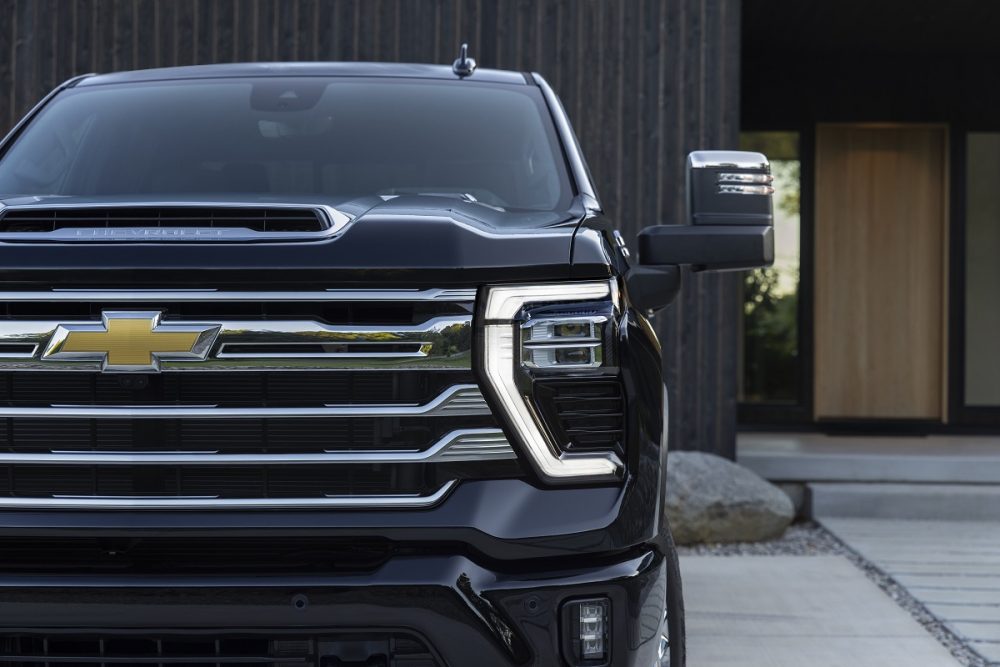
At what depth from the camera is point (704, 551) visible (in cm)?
652

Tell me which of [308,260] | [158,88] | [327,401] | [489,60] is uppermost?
[489,60]

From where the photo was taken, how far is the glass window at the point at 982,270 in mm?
10125

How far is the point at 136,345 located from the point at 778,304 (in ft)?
28.7

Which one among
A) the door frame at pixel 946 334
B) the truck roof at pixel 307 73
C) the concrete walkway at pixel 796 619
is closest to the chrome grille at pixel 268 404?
the truck roof at pixel 307 73

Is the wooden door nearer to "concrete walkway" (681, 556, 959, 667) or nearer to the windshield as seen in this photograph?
"concrete walkway" (681, 556, 959, 667)

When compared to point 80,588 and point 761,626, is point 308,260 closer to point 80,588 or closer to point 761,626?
point 80,588

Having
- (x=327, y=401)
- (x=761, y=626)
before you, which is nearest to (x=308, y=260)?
(x=327, y=401)

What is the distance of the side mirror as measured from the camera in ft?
8.94

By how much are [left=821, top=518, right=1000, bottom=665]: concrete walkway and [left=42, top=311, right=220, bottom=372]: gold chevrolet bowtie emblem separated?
3.38 metres

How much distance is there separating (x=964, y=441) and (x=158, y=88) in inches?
299

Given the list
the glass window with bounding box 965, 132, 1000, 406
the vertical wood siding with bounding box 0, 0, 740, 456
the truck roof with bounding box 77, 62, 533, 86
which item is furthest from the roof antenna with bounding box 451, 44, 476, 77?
the glass window with bounding box 965, 132, 1000, 406

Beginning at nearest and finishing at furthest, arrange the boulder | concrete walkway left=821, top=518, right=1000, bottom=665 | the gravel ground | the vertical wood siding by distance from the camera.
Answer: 1. concrete walkway left=821, top=518, right=1000, bottom=665
2. the gravel ground
3. the boulder
4. the vertical wood siding

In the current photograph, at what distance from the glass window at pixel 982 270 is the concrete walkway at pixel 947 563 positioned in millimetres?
3278

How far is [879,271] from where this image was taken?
1027cm
